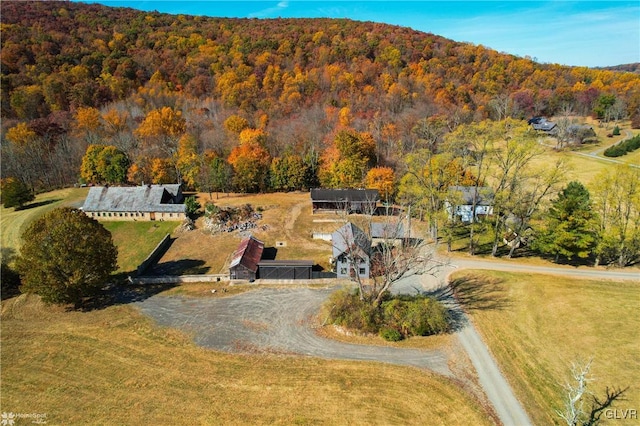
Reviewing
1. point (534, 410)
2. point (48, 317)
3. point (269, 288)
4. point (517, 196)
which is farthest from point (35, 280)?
point (517, 196)

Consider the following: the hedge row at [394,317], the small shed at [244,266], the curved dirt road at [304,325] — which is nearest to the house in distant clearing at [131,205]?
the small shed at [244,266]

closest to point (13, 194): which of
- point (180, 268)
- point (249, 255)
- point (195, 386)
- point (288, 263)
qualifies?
point (180, 268)

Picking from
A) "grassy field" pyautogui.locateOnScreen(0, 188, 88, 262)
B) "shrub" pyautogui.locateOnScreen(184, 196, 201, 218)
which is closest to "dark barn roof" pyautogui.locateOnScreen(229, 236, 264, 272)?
"shrub" pyautogui.locateOnScreen(184, 196, 201, 218)

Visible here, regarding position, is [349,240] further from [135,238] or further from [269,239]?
[135,238]

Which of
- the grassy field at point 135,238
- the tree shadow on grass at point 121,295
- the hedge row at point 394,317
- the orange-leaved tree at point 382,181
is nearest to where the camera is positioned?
the hedge row at point 394,317

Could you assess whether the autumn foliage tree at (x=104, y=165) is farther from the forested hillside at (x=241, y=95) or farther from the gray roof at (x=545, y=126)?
the gray roof at (x=545, y=126)
